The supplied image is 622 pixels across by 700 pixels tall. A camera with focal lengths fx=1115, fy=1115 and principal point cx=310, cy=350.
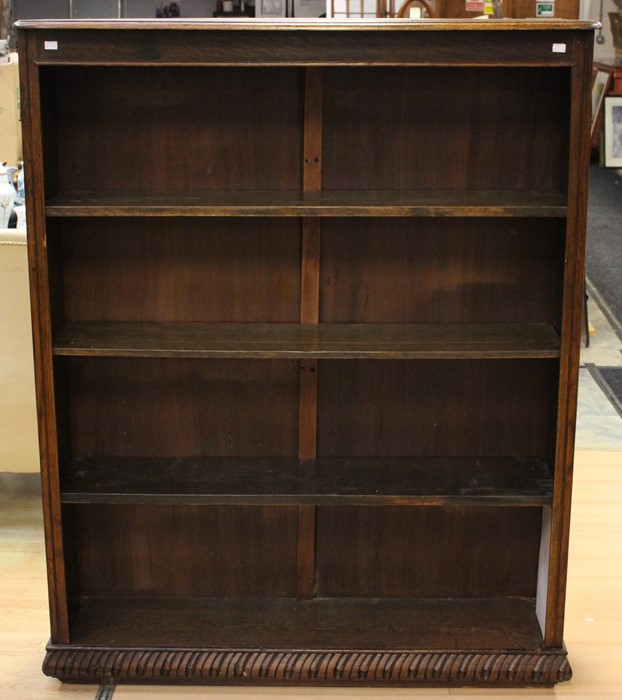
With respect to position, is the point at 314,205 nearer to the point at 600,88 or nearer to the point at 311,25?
the point at 311,25

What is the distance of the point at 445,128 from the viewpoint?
2.67 meters

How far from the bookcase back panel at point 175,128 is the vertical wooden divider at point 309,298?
0.14 feet

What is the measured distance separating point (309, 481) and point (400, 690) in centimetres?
57

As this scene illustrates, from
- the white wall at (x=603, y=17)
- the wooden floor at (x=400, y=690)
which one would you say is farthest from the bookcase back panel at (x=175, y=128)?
the white wall at (x=603, y=17)

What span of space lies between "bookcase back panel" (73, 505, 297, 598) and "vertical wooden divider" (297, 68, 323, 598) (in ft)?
0.12

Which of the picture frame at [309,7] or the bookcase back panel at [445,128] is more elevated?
the picture frame at [309,7]

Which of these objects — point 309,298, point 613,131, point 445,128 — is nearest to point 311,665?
point 309,298

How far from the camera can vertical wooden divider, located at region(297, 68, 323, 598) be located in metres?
2.64

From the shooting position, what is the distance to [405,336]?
2.68 m

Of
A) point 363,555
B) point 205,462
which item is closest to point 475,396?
point 363,555

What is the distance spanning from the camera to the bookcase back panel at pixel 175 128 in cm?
265

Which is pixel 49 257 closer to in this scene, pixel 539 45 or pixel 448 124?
pixel 448 124

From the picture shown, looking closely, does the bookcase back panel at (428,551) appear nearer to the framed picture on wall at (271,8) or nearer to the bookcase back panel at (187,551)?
the bookcase back panel at (187,551)

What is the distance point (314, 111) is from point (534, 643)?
56.0 inches
